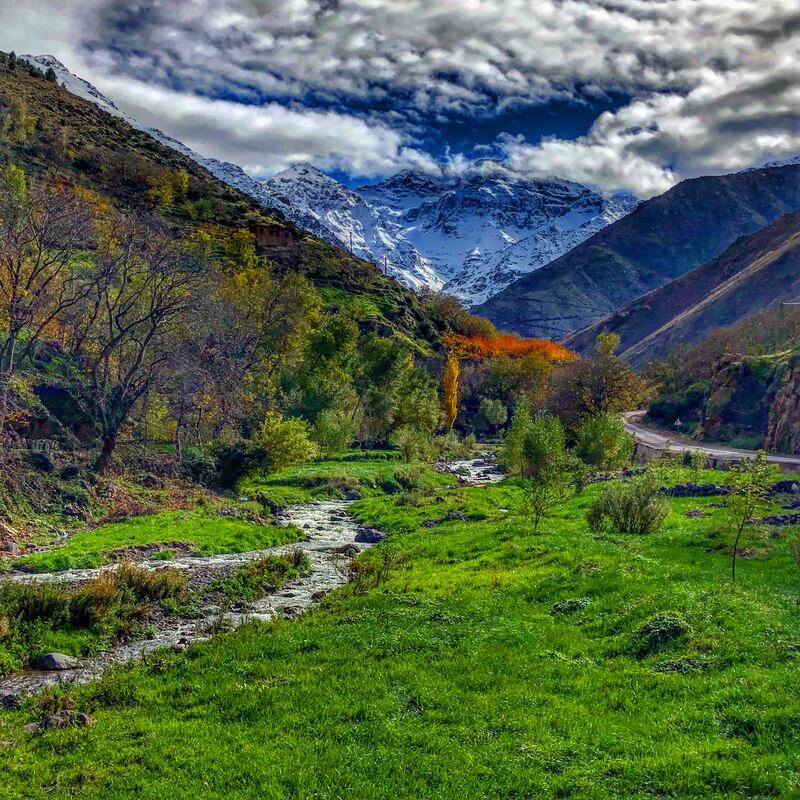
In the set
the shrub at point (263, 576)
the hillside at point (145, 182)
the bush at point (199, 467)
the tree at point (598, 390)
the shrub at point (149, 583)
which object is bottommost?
the shrub at point (263, 576)

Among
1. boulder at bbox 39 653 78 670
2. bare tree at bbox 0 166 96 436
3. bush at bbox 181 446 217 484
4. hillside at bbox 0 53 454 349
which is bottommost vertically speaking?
boulder at bbox 39 653 78 670

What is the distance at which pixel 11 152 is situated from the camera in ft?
415

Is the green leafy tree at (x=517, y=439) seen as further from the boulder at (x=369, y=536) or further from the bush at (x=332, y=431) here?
the boulder at (x=369, y=536)

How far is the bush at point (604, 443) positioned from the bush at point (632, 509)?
24976 mm

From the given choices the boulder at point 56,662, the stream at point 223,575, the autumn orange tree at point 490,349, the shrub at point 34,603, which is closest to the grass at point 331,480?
the stream at point 223,575

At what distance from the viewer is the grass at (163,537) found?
27.5m

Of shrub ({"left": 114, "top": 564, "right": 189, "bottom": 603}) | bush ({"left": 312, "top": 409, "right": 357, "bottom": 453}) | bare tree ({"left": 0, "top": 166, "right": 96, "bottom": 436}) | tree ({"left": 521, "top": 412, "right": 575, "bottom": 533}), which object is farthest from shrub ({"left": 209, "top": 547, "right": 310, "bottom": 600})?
bush ({"left": 312, "top": 409, "right": 357, "bottom": 453})

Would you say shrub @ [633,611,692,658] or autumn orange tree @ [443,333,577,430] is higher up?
autumn orange tree @ [443,333,577,430]

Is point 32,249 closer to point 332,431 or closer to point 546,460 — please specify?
point 332,431

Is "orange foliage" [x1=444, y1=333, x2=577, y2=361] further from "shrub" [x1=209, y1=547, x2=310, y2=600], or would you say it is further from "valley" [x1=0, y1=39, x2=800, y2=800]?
"shrub" [x1=209, y1=547, x2=310, y2=600]

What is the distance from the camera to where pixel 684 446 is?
82.1 metres

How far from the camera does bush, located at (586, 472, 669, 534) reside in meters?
33.7

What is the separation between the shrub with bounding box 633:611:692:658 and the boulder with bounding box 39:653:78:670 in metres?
15.3

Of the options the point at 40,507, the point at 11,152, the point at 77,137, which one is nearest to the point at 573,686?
the point at 40,507
